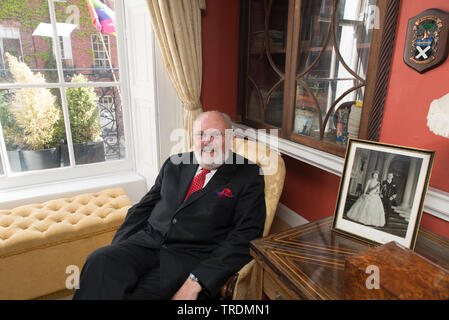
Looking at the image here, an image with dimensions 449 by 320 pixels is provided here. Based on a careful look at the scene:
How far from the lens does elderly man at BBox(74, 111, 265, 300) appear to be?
1334 mm

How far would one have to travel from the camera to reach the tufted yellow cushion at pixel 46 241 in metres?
1.77

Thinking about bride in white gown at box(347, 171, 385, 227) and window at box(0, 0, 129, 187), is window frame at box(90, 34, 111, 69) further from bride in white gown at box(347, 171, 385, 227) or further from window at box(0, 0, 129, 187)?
bride in white gown at box(347, 171, 385, 227)

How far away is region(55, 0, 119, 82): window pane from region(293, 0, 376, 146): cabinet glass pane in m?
1.70

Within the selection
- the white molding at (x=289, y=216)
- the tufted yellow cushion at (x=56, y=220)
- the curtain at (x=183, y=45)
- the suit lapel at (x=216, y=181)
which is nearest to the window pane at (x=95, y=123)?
the tufted yellow cushion at (x=56, y=220)

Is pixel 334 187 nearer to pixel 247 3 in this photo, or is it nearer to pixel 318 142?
pixel 318 142

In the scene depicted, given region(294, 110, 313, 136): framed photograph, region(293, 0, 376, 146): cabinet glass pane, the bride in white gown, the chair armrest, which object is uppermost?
region(293, 0, 376, 146): cabinet glass pane

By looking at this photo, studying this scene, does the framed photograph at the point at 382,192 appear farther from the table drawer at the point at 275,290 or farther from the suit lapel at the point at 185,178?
the suit lapel at the point at 185,178

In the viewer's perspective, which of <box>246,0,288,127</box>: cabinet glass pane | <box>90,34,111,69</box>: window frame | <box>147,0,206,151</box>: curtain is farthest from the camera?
<box>90,34,111,69</box>: window frame

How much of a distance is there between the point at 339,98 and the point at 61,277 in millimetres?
2019

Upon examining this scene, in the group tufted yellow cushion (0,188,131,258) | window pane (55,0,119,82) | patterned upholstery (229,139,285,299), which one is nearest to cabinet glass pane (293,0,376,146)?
patterned upholstery (229,139,285,299)

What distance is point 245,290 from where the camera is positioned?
1.32 metres

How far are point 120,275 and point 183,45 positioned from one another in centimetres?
158

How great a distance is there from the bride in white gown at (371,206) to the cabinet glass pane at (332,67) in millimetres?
382

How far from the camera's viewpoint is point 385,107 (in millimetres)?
1301
